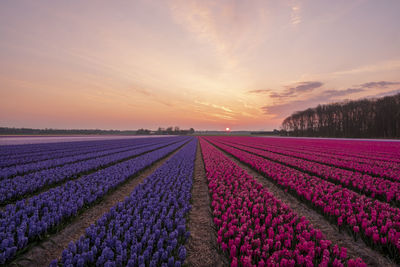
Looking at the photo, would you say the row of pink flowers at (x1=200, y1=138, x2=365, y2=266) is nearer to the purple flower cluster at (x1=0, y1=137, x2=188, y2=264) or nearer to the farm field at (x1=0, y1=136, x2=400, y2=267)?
the farm field at (x1=0, y1=136, x2=400, y2=267)

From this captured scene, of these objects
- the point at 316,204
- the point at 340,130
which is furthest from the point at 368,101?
the point at 316,204

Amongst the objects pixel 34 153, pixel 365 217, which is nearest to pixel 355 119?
pixel 365 217

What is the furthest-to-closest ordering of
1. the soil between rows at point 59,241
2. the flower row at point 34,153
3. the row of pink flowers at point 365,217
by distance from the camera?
the flower row at point 34,153
the row of pink flowers at point 365,217
the soil between rows at point 59,241

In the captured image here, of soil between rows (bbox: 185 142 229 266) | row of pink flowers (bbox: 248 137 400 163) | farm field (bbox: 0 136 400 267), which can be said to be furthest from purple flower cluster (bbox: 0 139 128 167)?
row of pink flowers (bbox: 248 137 400 163)

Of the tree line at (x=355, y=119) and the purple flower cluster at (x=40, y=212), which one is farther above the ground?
the tree line at (x=355, y=119)

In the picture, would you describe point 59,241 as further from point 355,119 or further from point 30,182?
point 355,119

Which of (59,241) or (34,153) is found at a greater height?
(34,153)

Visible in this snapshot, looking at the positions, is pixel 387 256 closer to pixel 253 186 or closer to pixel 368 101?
pixel 253 186

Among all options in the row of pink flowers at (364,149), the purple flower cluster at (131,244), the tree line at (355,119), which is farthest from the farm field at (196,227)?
the tree line at (355,119)

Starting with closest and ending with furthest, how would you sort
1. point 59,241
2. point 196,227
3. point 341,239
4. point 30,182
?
point 59,241 < point 341,239 < point 196,227 < point 30,182

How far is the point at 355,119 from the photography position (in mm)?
71750

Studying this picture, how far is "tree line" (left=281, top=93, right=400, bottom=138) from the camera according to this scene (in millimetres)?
58991

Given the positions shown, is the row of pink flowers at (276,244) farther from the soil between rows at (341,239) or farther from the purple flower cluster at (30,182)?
the purple flower cluster at (30,182)

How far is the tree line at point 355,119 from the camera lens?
2322 inches
